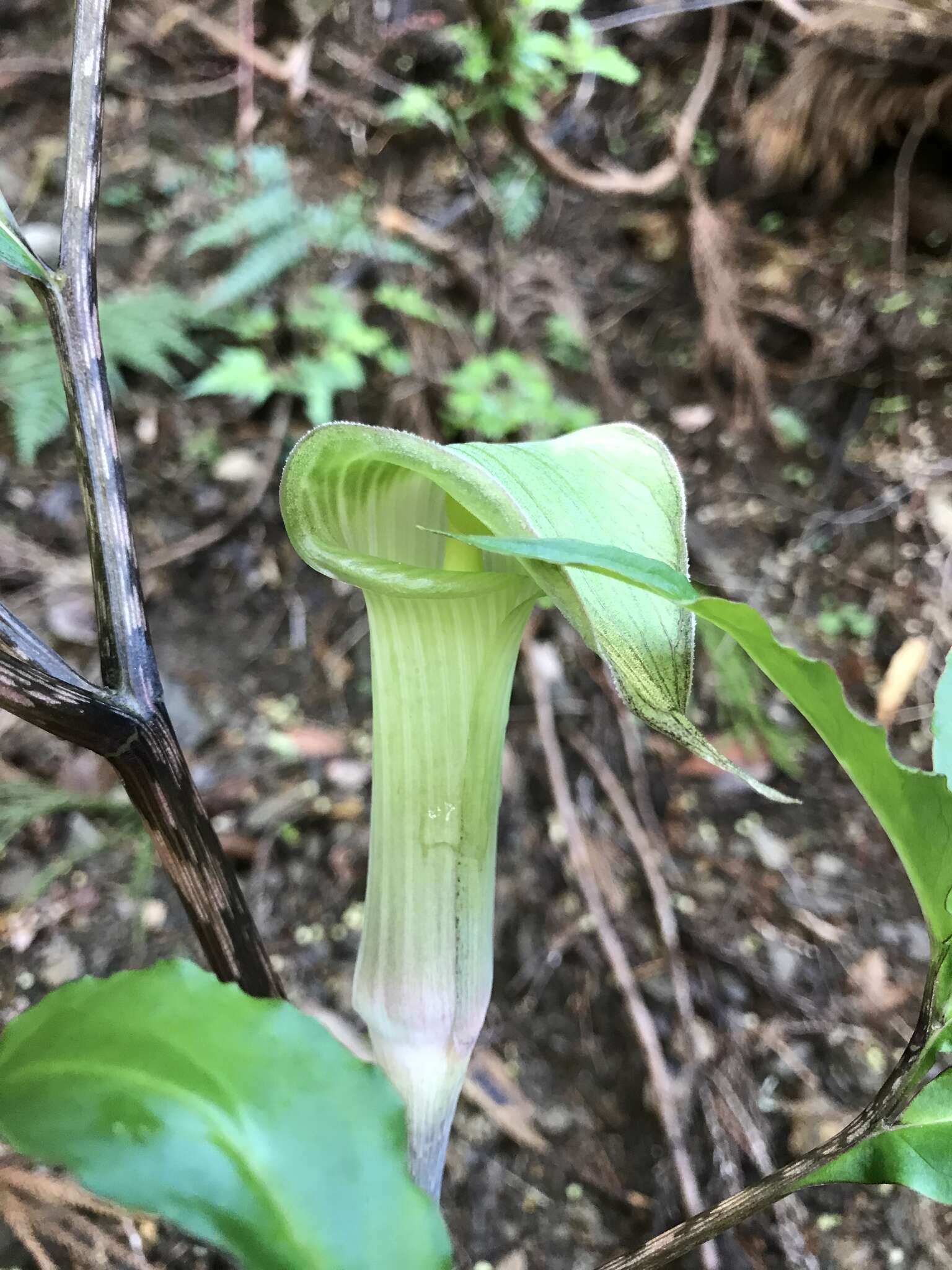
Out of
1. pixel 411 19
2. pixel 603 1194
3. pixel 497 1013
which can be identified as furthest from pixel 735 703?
pixel 411 19

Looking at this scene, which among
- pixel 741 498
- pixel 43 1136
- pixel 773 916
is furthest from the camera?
pixel 741 498

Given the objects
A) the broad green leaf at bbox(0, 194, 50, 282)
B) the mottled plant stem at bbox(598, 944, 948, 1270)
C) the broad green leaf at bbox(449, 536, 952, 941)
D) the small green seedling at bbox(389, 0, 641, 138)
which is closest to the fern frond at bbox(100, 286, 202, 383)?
the small green seedling at bbox(389, 0, 641, 138)

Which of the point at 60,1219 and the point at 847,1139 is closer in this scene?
the point at 847,1139

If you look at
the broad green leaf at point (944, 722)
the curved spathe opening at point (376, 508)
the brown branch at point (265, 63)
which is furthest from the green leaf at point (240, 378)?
the broad green leaf at point (944, 722)

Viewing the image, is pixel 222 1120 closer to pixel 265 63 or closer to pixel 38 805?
pixel 38 805

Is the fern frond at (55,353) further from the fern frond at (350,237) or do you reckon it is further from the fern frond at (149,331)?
the fern frond at (350,237)

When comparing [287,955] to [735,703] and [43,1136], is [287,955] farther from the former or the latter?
[735,703]

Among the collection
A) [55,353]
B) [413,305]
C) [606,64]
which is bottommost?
[55,353]

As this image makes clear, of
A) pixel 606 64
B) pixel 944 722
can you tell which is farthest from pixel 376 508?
pixel 606 64
